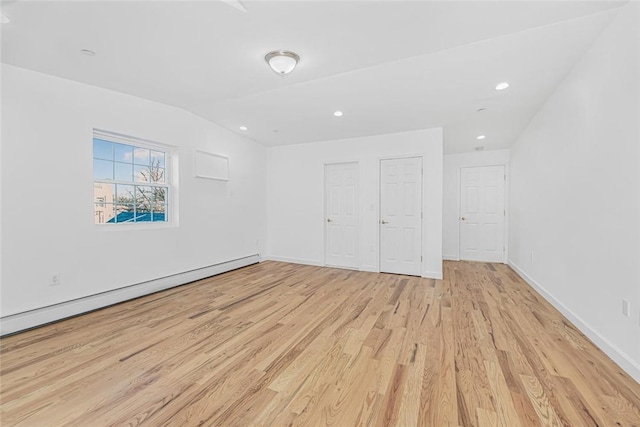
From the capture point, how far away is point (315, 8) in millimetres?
1893

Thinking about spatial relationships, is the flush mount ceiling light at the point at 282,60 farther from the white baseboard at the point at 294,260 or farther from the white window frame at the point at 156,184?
the white baseboard at the point at 294,260

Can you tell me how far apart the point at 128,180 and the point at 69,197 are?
752 millimetres

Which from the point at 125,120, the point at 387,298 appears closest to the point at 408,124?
the point at 387,298

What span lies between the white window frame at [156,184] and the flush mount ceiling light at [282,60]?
230cm

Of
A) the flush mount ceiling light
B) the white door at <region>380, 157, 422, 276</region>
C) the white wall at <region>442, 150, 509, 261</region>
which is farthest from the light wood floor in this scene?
the white wall at <region>442, 150, 509, 261</region>

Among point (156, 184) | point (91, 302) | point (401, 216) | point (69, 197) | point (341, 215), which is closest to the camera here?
point (69, 197)

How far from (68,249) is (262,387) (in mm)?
2728

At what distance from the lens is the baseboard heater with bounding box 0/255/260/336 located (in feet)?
8.29

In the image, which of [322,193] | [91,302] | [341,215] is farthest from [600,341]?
[91,302]

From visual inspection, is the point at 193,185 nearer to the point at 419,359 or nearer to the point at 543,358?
the point at 419,359

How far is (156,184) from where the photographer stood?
12.7 feet

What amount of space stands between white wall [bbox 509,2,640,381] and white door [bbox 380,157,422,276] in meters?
1.67

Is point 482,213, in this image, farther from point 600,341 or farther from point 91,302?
point 91,302

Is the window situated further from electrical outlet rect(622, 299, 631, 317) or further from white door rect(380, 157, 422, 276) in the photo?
electrical outlet rect(622, 299, 631, 317)
